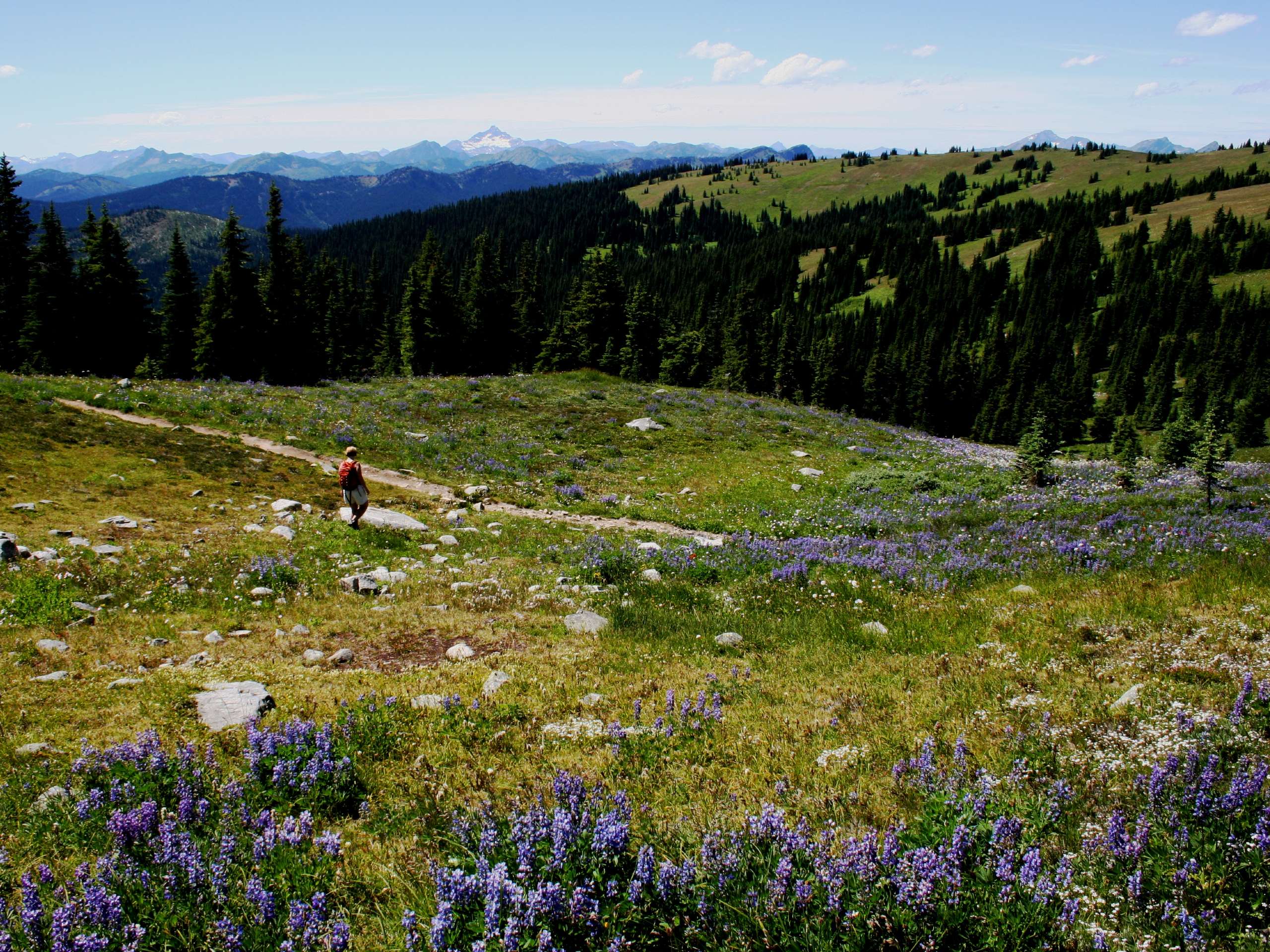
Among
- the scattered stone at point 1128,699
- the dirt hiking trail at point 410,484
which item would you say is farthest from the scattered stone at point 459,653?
the dirt hiking trail at point 410,484

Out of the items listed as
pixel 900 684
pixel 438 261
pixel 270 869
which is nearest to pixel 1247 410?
pixel 438 261

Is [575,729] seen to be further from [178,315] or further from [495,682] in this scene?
[178,315]

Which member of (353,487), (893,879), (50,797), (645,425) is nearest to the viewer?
(893,879)

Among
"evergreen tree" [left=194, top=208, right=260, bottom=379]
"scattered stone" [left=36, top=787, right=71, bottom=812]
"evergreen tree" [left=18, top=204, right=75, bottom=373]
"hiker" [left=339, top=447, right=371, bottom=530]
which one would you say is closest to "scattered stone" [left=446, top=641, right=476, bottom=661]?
"scattered stone" [left=36, top=787, right=71, bottom=812]

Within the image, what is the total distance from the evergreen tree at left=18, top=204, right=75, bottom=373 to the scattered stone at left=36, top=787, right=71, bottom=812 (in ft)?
190

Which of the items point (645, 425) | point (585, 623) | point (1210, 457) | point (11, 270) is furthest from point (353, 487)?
point (11, 270)

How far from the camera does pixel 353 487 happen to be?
14227mm

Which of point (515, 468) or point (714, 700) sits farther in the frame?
point (515, 468)

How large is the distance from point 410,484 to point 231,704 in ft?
47.1

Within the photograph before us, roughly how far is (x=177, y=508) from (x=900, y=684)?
15.6m

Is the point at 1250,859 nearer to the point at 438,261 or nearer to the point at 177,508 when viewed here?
the point at 177,508

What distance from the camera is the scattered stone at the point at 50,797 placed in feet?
15.1

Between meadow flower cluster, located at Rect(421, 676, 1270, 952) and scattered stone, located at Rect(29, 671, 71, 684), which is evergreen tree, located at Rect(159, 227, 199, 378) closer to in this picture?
scattered stone, located at Rect(29, 671, 71, 684)

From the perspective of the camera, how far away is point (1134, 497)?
1602 cm
